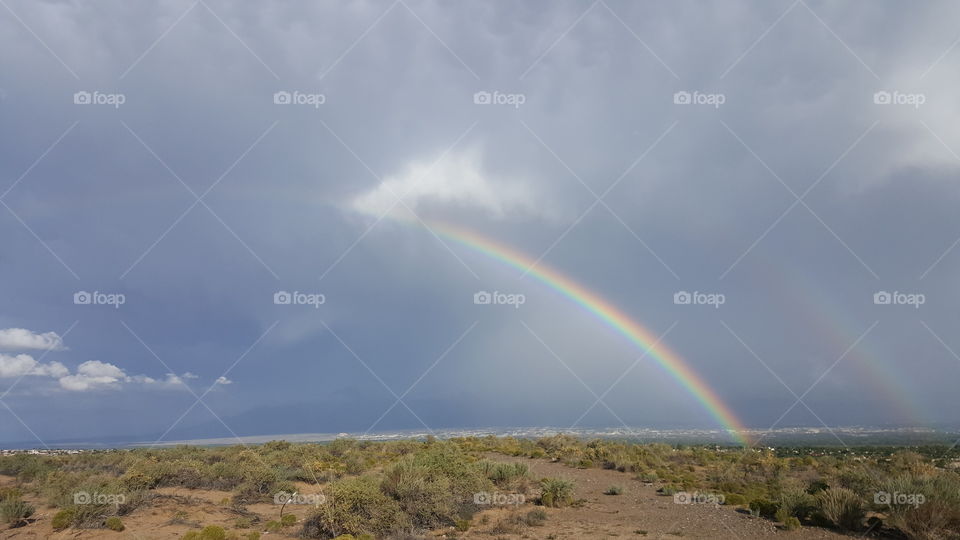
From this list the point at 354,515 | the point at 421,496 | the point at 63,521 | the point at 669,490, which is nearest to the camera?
the point at 354,515

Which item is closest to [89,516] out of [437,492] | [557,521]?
[437,492]

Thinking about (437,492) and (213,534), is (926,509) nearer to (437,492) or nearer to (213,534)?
(437,492)

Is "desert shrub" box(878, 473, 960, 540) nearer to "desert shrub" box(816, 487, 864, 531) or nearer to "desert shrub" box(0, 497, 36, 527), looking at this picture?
"desert shrub" box(816, 487, 864, 531)

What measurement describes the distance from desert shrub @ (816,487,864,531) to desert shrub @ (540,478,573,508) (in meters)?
8.61

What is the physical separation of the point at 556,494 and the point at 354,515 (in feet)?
28.4

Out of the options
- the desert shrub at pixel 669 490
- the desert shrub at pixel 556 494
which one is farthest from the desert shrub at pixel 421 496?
the desert shrub at pixel 669 490

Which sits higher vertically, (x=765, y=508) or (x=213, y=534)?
(x=213, y=534)

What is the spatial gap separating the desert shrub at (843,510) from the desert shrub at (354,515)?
40.5 ft

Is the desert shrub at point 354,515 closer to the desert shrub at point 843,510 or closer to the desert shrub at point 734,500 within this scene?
the desert shrub at point 734,500

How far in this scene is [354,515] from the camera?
1510 cm

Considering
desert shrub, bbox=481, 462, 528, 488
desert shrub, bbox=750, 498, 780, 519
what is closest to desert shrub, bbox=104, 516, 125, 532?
desert shrub, bbox=481, 462, 528, 488

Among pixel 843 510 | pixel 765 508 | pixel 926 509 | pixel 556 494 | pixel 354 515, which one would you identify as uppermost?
pixel 354 515

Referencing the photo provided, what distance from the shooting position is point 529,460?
36.1 metres

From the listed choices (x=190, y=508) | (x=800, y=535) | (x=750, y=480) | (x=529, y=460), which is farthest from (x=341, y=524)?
(x=529, y=460)
